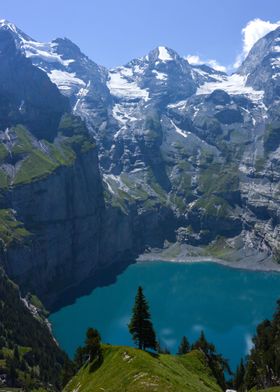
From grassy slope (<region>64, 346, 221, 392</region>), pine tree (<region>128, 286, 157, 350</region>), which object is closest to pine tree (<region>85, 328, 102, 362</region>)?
grassy slope (<region>64, 346, 221, 392</region>)

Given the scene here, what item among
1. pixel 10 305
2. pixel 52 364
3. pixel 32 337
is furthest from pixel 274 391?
pixel 10 305

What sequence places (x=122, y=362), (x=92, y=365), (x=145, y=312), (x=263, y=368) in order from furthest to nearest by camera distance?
1. (x=263, y=368)
2. (x=145, y=312)
3. (x=92, y=365)
4. (x=122, y=362)

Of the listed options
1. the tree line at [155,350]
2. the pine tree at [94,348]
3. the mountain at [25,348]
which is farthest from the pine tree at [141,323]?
the mountain at [25,348]

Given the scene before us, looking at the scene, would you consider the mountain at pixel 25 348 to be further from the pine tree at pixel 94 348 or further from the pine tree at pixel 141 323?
the pine tree at pixel 94 348

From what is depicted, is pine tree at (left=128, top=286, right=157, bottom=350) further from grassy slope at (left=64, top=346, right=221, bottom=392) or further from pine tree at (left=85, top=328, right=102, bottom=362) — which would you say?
pine tree at (left=85, top=328, right=102, bottom=362)

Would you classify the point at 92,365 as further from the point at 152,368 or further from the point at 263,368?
the point at 263,368

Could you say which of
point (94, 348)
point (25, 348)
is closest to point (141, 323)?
point (94, 348)
